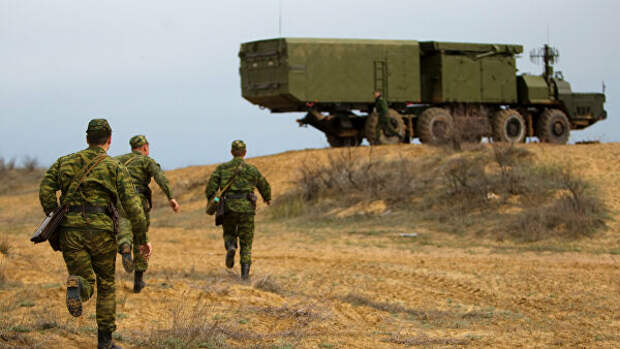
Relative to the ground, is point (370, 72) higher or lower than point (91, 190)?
higher

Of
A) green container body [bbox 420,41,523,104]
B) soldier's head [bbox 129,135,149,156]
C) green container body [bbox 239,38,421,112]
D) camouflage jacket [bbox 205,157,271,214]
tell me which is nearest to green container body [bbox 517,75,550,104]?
green container body [bbox 420,41,523,104]

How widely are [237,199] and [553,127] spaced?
18765mm

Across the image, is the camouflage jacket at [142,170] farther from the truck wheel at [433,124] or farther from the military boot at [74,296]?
the truck wheel at [433,124]

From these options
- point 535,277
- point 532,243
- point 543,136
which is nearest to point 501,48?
point 543,136

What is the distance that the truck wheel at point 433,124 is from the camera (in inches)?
910

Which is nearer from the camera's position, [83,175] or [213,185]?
[83,175]

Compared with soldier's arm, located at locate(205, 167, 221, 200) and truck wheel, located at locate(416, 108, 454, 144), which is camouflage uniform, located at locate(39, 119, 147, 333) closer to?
soldier's arm, located at locate(205, 167, 221, 200)

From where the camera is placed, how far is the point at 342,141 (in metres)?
25.0

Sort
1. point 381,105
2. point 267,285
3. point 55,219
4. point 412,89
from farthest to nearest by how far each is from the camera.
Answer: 1. point 412,89
2. point 381,105
3. point 267,285
4. point 55,219

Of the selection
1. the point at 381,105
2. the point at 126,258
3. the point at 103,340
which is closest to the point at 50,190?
the point at 103,340

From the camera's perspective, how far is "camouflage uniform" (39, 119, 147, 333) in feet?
17.8

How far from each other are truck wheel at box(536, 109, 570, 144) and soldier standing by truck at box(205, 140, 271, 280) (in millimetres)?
18141

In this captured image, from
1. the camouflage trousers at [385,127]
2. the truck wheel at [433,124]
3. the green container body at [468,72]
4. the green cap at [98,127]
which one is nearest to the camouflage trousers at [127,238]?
the green cap at [98,127]

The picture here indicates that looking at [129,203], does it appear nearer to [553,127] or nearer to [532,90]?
[532,90]
